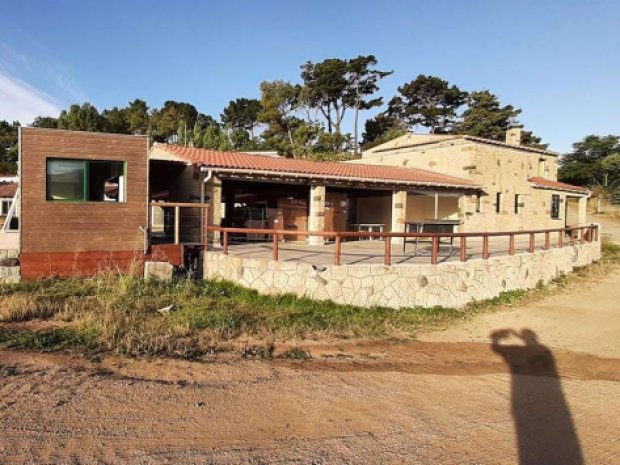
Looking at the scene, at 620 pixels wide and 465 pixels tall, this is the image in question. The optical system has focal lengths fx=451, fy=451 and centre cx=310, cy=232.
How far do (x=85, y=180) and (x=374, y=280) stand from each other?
708cm

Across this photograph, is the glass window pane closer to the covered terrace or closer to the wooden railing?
the covered terrace

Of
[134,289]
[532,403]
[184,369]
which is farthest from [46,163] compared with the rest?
[532,403]

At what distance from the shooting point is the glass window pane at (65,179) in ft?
33.8

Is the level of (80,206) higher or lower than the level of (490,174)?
lower

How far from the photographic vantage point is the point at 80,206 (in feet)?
34.6

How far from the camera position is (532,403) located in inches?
207

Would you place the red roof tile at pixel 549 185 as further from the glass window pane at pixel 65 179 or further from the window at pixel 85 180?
the glass window pane at pixel 65 179

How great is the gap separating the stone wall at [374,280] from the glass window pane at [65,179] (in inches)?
134

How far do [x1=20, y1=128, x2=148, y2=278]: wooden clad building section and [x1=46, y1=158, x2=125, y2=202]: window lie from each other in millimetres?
121

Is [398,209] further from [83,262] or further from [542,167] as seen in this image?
[542,167]

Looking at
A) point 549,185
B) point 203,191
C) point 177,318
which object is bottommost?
point 177,318

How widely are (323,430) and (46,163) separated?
9.22 meters

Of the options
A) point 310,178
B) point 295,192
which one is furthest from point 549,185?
point 310,178

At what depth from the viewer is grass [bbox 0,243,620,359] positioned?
6.48 metres
